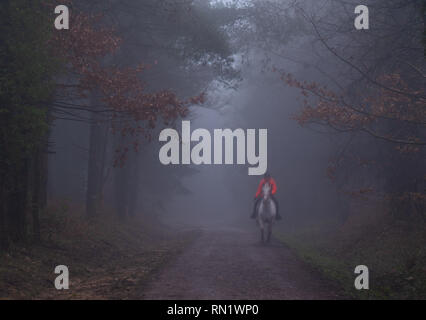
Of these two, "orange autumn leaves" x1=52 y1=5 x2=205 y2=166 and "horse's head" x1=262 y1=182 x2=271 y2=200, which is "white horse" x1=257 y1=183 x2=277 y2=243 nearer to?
"horse's head" x1=262 y1=182 x2=271 y2=200

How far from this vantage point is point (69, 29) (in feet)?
42.2

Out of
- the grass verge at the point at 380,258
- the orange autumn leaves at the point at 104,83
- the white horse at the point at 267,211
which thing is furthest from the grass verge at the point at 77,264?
the white horse at the point at 267,211

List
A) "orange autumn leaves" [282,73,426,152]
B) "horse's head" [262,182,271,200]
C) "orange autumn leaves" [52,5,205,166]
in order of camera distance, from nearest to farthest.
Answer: "orange autumn leaves" [52,5,205,166] < "orange autumn leaves" [282,73,426,152] < "horse's head" [262,182,271,200]

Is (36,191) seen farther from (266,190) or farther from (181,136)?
(266,190)

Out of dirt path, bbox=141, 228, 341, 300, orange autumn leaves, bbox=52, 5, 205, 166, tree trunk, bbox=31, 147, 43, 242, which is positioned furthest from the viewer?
tree trunk, bbox=31, 147, 43, 242

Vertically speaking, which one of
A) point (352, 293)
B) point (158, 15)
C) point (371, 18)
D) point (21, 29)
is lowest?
point (352, 293)

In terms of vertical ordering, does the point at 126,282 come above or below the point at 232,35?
below

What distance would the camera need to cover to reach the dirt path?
9312 millimetres

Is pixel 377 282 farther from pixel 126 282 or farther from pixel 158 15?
pixel 158 15

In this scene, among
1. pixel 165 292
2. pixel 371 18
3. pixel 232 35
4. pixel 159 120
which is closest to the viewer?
pixel 165 292

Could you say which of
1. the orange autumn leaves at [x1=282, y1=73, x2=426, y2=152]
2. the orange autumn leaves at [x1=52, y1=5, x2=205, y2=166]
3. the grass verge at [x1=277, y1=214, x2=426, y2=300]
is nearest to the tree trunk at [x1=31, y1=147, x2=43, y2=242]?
the orange autumn leaves at [x1=52, y1=5, x2=205, y2=166]

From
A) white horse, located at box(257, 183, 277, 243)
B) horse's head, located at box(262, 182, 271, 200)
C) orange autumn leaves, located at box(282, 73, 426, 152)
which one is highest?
orange autumn leaves, located at box(282, 73, 426, 152)
